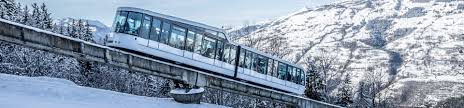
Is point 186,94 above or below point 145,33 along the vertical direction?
below

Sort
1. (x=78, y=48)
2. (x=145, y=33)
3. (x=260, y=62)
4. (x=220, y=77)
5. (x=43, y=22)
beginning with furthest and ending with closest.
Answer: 1. (x=43, y=22)
2. (x=260, y=62)
3. (x=220, y=77)
4. (x=145, y=33)
5. (x=78, y=48)

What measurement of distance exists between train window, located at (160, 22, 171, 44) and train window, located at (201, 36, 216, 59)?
9.56 feet

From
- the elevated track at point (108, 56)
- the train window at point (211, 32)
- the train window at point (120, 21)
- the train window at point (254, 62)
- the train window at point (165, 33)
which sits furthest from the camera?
the train window at point (254, 62)

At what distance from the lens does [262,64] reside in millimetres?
36812

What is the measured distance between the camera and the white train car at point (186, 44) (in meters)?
26.5

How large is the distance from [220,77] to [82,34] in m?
48.8

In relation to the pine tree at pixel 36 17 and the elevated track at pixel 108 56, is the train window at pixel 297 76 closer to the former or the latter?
the elevated track at pixel 108 56

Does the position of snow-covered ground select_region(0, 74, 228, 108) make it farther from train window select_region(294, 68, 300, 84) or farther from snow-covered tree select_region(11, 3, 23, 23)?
snow-covered tree select_region(11, 3, 23, 23)

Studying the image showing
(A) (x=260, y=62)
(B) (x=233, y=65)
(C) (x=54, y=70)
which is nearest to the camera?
(B) (x=233, y=65)

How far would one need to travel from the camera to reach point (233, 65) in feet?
109

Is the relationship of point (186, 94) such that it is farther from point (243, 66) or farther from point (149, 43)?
point (243, 66)

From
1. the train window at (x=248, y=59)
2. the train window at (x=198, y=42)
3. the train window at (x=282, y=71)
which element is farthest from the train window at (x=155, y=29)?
the train window at (x=282, y=71)

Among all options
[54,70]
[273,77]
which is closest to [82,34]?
[54,70]

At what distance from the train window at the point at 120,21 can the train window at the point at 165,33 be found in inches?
81.4
